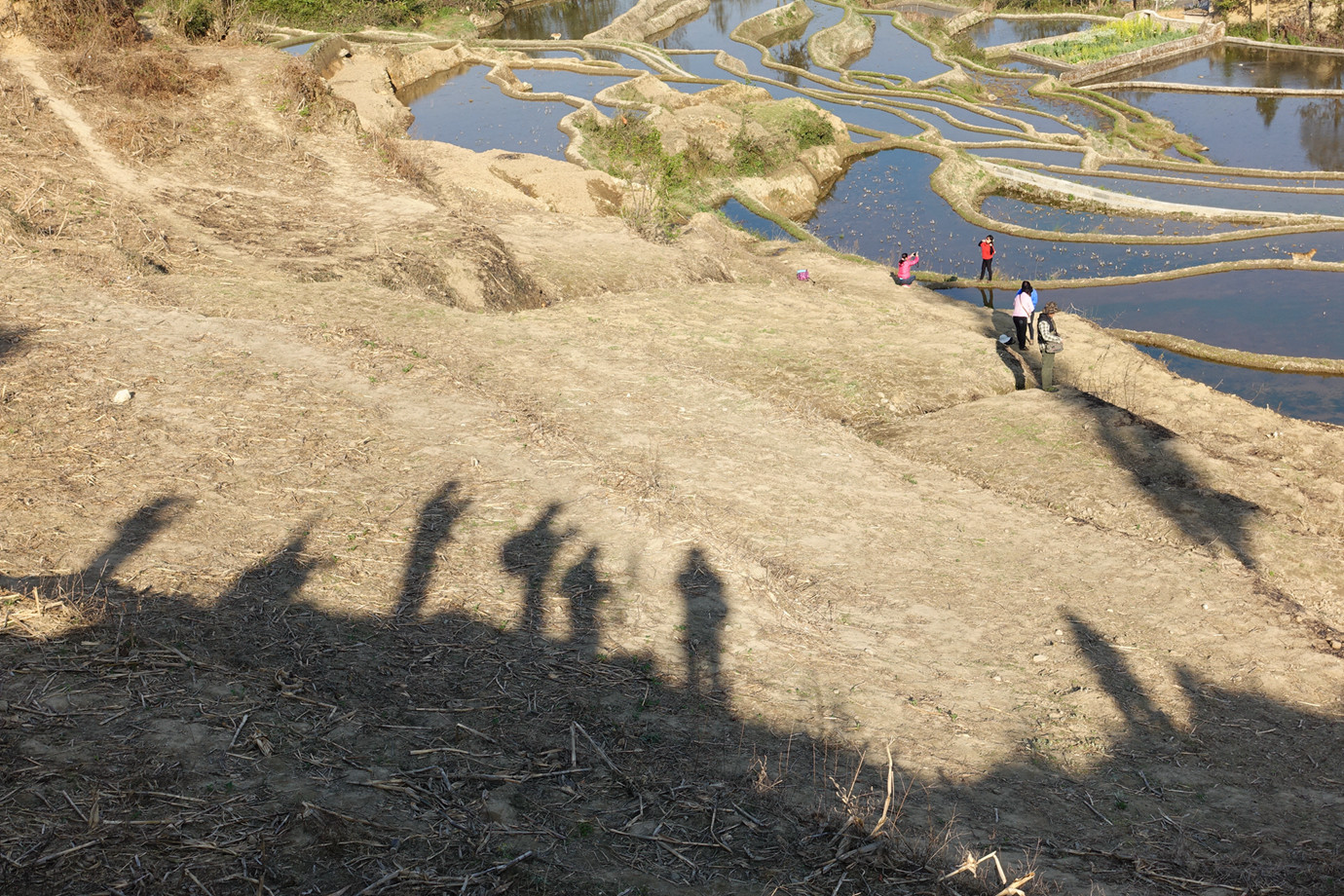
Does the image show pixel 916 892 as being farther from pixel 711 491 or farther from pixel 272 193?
pixel 272 193

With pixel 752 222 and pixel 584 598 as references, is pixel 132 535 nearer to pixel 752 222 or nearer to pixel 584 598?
pixel 584 598

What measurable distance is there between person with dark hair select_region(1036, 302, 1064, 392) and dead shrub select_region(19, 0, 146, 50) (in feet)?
86.3

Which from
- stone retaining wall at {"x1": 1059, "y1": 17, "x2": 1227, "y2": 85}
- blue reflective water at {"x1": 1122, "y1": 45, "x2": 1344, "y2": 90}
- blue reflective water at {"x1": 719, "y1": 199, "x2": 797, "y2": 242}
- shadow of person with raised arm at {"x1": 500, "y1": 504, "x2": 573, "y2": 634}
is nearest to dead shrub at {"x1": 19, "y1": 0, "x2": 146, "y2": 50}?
blue reflective water at {"x1": 719, "y1": 199, "x2": 797, "y2": 242}

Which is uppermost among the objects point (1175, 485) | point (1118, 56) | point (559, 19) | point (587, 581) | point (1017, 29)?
point (559, 19)

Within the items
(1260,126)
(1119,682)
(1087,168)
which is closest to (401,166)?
(1119,682)

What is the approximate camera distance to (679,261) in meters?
24.4

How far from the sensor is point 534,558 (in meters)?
10.5

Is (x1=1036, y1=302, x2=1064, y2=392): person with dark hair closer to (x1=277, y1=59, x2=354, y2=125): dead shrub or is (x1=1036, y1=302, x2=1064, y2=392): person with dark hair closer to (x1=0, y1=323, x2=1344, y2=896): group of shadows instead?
(x1=0, y1=323, x2=1344, y2=896): group of shadows

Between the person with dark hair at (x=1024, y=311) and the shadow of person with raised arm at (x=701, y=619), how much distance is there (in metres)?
12.1

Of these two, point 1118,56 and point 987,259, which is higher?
point 1118,56

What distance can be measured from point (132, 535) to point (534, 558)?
424 cm

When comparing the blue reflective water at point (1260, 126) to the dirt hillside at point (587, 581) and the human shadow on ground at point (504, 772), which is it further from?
the human shadow on ground at point (504, 772)

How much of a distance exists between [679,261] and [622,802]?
63.9 feet

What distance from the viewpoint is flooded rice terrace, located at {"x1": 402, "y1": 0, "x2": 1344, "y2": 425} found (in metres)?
26.6
